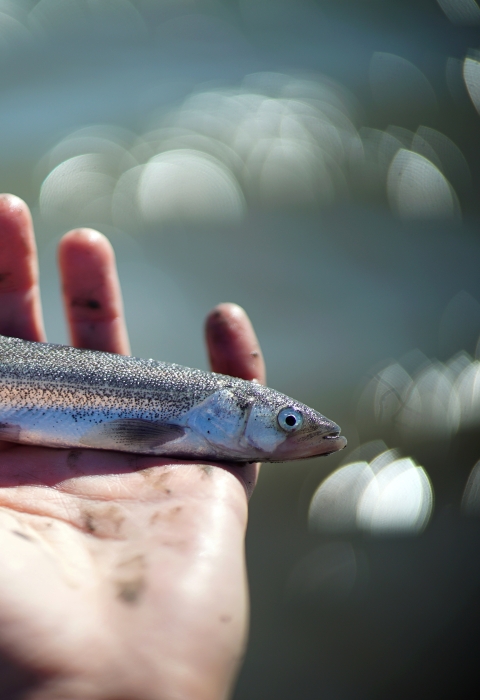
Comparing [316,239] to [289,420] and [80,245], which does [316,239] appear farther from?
[289,420]

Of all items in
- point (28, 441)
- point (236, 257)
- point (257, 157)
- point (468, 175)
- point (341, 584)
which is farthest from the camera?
point (468, 175)

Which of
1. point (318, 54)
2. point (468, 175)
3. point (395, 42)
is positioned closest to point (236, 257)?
point (468, 175)

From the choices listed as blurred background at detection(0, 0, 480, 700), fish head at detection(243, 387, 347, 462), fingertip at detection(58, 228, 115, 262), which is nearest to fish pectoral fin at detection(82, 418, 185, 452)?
fish head at detection(243, 387, 347, 462)

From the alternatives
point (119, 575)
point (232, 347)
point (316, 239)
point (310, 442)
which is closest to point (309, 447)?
Answer: point (310, 442)

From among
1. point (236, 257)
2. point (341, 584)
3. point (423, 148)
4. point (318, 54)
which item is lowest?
point (341, 584)

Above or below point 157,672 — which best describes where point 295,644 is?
below

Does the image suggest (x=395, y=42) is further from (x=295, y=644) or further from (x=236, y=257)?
(x=295, y=644)

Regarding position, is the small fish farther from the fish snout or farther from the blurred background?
the blurred background

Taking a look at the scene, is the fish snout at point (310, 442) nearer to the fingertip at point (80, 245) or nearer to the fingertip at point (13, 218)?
the fingertip at point (80, 245)
